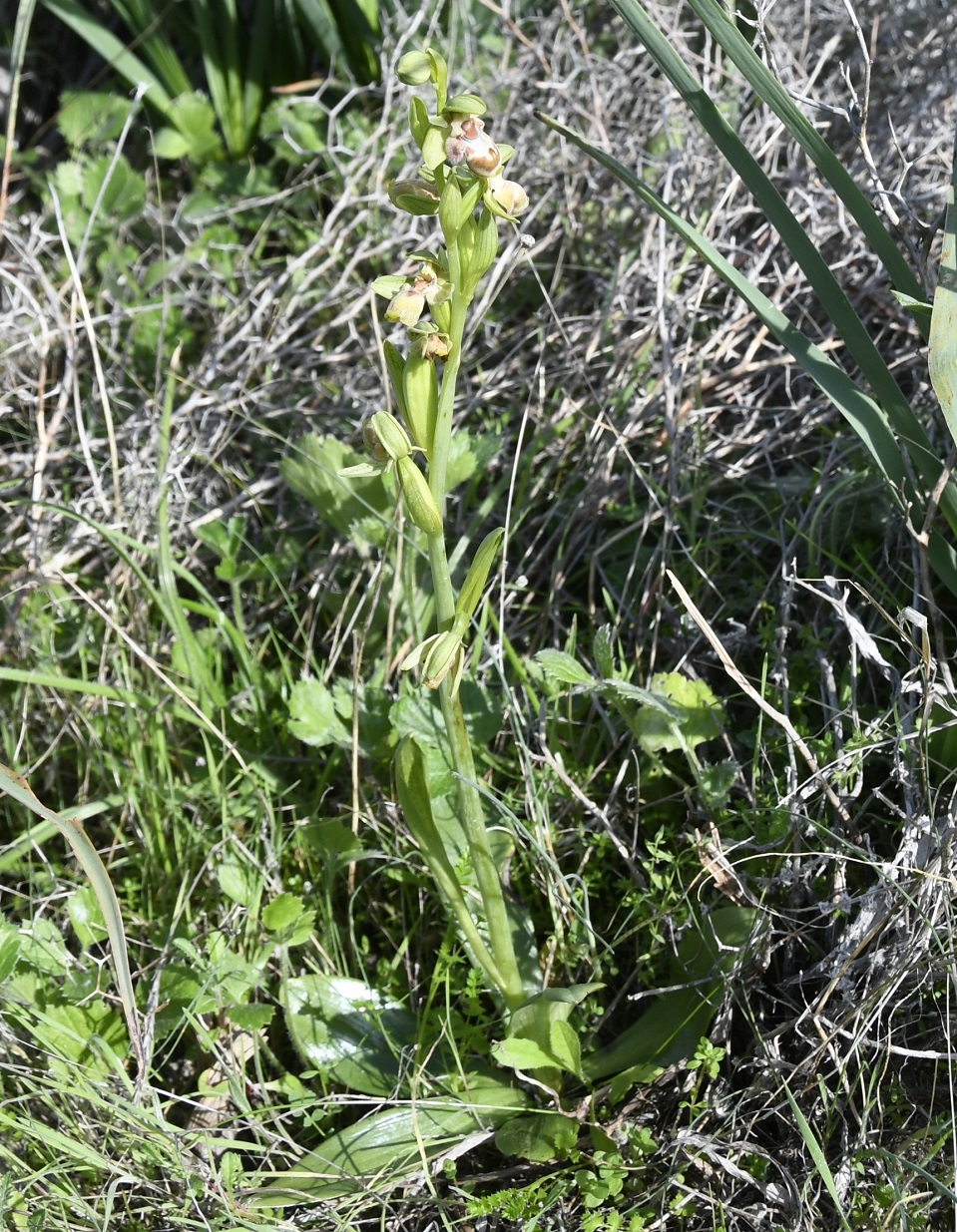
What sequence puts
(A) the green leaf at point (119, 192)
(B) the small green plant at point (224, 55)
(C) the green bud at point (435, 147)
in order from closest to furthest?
(C) the green bud at point (435, 147) < (A) the green leaf at point (119, 192) < (B) the small green plant at point (224, 55)

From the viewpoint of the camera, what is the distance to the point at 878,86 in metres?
2.58

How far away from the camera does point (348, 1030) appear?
150 cm

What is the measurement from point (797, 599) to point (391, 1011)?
36.8 inches

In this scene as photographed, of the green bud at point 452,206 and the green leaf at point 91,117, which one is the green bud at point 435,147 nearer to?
the green bud at point 452,206

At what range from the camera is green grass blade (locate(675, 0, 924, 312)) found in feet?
4.14

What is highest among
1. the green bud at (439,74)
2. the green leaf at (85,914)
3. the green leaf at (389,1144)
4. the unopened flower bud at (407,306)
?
the green bud at (439,74)

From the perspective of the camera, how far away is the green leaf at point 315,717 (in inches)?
64.9

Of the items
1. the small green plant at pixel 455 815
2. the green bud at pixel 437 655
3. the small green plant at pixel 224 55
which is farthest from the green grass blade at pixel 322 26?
the green bud at pixel 437 655

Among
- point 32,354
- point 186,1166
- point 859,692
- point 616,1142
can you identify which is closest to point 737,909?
point 616,1142

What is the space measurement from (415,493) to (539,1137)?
33.0 inches

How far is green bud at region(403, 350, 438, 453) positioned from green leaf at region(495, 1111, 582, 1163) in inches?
34.2

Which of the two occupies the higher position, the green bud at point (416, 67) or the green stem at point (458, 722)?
the green bud at point (416, 67)

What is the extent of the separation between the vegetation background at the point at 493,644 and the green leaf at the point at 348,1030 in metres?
0.02

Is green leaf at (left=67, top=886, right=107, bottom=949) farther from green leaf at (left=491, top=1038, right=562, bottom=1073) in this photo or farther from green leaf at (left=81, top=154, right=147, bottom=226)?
green leaf at (left=81, top=154, right=147, bottom=226)
